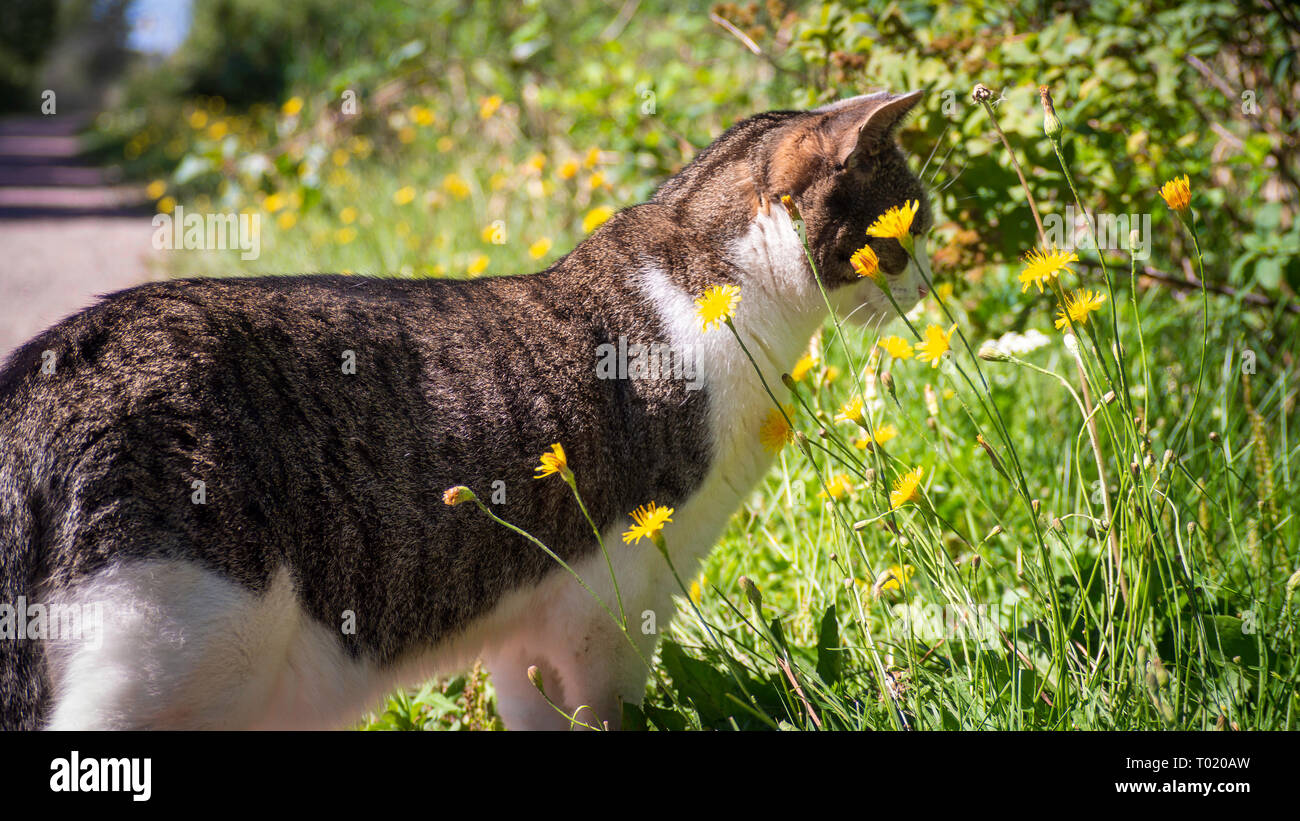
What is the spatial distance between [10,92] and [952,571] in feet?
107

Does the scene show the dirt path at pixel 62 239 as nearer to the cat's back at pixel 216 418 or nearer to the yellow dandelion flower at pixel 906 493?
the cat's back at pixel 216 418

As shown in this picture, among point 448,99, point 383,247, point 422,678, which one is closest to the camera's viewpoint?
point 422,678

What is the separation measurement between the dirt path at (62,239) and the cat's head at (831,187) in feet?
6.01

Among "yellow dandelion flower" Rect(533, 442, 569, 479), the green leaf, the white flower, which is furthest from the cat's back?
the white flower

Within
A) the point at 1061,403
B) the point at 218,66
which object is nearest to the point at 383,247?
the point at 1061,403

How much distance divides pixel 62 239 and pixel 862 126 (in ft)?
35.3

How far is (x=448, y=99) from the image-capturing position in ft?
25.7

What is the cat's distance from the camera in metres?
1.69

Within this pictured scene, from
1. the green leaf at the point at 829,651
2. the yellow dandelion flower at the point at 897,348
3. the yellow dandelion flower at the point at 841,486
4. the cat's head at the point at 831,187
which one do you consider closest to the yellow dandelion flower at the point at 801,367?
the cat's head at the point at 831,187

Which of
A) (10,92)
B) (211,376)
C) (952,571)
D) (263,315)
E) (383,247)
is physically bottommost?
(952,571)

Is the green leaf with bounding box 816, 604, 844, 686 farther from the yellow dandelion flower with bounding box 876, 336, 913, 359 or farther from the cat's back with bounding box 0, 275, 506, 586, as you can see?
the cat's back with bounding box 0, 275, 506, 586

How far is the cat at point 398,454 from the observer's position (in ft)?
5.55

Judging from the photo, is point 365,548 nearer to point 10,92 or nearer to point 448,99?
point 448,99

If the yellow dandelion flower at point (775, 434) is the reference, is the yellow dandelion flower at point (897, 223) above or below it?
above
